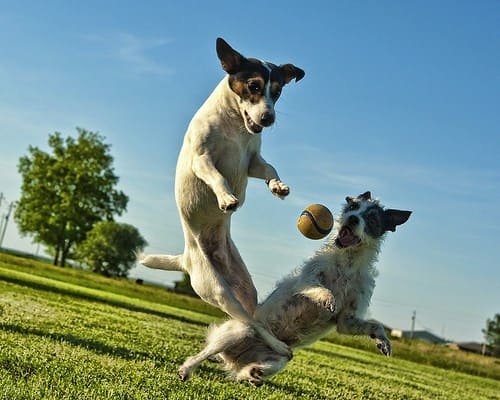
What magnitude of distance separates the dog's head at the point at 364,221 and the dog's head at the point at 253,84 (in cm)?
161

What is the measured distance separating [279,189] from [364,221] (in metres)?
1.48

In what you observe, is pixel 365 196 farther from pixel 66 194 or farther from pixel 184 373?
pixel 66 194

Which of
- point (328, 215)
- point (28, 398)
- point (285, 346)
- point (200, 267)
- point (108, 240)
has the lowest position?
point (28, 398)

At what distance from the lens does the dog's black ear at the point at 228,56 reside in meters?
5.36

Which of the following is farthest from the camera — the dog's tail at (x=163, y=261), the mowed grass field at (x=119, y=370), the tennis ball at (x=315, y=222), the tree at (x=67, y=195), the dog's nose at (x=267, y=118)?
the tree at (x=67, y=195)

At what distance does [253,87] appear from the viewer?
17.1 ft

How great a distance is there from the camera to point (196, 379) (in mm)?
8297

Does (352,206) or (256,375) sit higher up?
(352,206)

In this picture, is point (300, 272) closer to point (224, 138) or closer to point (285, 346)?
point (285, 346)

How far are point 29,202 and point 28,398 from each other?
66.8 m

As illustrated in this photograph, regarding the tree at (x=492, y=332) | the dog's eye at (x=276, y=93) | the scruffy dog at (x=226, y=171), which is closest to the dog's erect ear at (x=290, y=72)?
the scruffy dog at (x=226, y=171)

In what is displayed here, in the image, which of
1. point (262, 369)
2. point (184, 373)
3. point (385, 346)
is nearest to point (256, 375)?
point (262, 369)

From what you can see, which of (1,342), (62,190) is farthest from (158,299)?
(1,342)

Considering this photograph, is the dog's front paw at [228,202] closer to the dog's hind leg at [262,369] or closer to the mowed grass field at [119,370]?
the dog's hind leg at [262,369]
